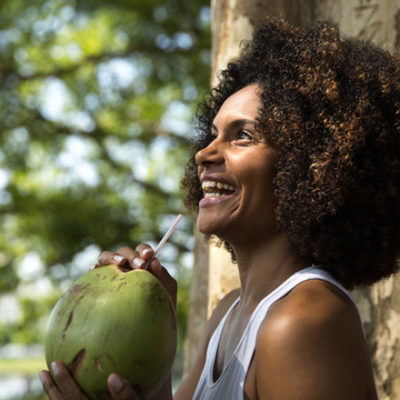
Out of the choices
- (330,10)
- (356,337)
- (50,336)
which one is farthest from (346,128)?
(330,10)

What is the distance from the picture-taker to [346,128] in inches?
68.9

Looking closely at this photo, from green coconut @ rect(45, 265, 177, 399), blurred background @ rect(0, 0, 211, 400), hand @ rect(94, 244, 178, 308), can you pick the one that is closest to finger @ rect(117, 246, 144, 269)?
hand @ rect(94, 244, 178, 308)

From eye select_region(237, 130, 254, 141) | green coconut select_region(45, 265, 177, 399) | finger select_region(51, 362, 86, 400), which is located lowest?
finger select_region(51, 362, 86, 400)

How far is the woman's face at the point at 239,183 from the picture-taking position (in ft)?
5.95

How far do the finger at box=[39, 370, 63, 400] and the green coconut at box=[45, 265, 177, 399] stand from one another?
3cm

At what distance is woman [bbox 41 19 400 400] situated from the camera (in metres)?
1.74

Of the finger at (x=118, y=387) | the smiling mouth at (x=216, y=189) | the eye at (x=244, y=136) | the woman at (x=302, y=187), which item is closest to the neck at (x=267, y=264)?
the woman at (x=302, y=187)

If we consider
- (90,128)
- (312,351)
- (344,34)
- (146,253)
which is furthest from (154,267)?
(90,128)

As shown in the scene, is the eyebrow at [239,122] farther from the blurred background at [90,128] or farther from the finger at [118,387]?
the blurred background at [90,128]

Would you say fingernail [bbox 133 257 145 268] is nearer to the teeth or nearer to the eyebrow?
the teeth

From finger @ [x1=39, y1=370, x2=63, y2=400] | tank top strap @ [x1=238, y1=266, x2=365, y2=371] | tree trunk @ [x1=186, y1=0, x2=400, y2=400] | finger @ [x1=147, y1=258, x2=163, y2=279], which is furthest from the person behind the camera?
tree trunk @ [x1=186, y1=0, x2=400, y2=400]

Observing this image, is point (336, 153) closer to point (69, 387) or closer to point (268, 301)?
point (268, 301)

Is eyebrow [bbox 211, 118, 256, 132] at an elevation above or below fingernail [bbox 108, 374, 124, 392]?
above

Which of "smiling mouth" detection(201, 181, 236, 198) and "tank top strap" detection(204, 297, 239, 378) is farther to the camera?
"tank top strap" detection(204, 297, 239, 378)
